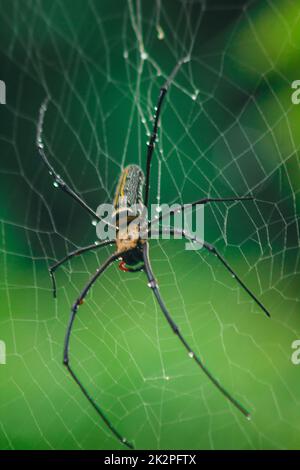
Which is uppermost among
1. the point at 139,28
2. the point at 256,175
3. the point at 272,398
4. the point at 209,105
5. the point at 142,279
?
the point at 139,28

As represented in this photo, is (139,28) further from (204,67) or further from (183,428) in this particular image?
(183,428)

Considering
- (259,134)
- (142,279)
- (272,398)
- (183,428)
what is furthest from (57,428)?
(259,134)

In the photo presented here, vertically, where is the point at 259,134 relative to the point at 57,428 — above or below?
above

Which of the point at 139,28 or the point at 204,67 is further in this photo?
the point at 139,28

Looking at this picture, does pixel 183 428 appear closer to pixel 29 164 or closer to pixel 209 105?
pixel 209 105
